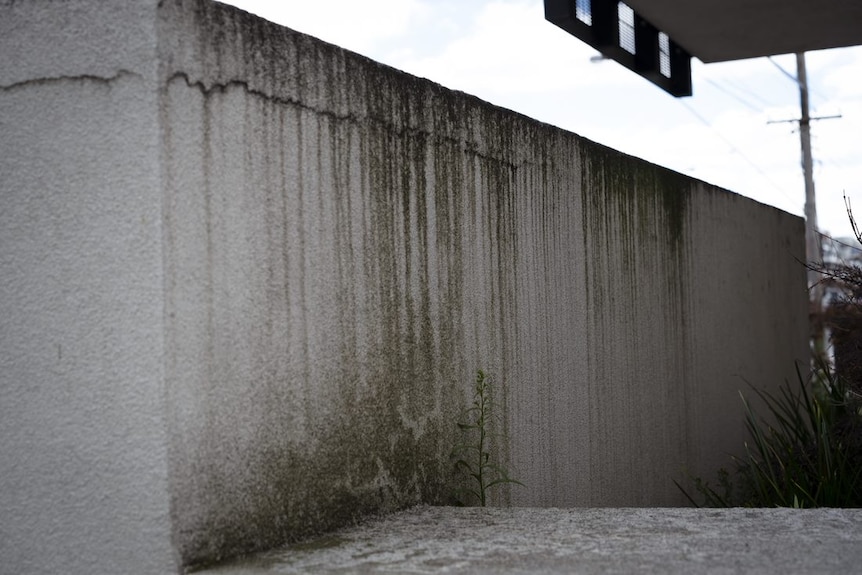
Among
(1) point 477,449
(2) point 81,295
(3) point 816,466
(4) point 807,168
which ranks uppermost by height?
(4) point 807,168

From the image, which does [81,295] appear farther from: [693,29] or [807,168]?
[807,168]

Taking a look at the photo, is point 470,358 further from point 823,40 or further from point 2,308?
point 823,40

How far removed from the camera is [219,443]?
2850 millimetres

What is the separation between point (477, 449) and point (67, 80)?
2132 mm

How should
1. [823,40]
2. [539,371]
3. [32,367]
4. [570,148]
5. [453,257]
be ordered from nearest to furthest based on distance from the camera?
[32,367] → [453,257] → [539,371] → [570,148] → [823,40]

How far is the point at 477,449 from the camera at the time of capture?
4.18 metres

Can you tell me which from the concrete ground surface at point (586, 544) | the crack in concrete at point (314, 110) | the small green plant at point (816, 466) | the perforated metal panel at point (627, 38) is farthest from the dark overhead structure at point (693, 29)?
the concrete ground surface at point (586, 544)

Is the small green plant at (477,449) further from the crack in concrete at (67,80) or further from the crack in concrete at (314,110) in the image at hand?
the crack in concrete at (67,80)

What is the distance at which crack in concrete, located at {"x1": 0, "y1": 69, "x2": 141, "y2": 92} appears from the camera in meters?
2.74

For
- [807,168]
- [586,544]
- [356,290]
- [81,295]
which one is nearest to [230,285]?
[81,295]

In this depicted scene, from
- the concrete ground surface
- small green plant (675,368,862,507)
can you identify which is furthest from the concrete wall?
small green plant (675,368,862,507)

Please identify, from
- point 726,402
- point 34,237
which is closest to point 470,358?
point 34,237

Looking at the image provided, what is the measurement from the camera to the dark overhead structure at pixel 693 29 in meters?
6.31

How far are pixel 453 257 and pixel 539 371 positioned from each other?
890mm
